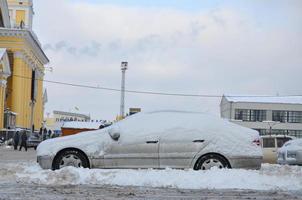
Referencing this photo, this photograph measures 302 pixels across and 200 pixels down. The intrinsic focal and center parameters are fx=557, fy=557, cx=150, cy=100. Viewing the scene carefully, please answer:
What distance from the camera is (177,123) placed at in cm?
1293

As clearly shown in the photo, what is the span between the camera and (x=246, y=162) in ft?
40.9

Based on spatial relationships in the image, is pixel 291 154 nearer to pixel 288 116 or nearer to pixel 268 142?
pixel 268 142

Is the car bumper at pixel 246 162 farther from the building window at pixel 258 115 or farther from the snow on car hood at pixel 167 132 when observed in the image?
the building window at pixel 258 115

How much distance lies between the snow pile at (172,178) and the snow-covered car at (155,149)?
2.63 ft

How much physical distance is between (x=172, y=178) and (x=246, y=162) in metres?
2.23

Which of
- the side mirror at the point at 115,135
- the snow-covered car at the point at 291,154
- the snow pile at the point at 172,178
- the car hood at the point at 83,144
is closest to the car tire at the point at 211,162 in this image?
the snow pile at the point at 172,178

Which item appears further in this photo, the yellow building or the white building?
the white building

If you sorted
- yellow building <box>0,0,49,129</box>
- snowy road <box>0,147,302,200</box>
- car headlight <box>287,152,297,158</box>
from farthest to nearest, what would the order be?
yellow building <box>0,0,49,129</box>, car headlight <box>287,152,297,158</box>, snowy road <box>0,147,302,200</box>

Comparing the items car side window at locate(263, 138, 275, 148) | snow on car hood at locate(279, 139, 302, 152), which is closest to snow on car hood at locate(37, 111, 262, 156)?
snow on car hood at locate(279, 139, 302, 152)

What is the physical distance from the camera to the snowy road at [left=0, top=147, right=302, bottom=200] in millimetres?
9766

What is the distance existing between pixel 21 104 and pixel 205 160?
58371 millimetres

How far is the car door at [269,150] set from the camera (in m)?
21.2

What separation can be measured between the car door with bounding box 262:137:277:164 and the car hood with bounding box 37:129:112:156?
10.2 metres

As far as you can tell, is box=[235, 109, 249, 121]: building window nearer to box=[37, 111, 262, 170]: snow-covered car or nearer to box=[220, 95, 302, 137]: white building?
box=[220, 95, 302, 137]: white building
